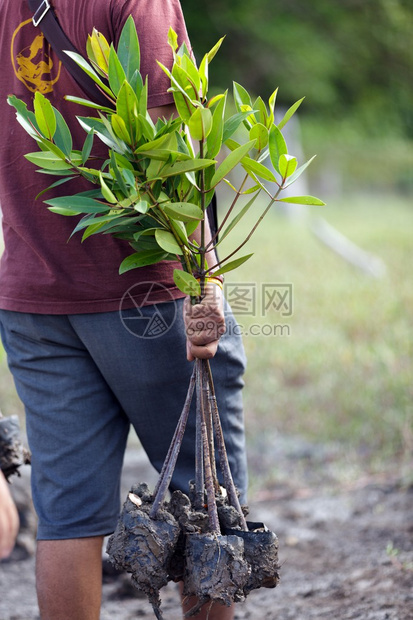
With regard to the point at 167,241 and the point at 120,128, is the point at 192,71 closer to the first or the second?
the point at 120,128

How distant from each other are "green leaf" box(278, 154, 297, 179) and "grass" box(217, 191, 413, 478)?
2.02 m

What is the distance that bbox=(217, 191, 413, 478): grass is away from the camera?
14.0ft

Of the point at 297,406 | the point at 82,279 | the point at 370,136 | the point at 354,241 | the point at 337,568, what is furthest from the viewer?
the point at 370,136

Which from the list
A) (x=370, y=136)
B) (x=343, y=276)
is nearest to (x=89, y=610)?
(x=343, y=276)

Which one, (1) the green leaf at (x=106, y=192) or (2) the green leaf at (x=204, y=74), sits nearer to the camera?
(1) the green leaf at (x=106, y=192)

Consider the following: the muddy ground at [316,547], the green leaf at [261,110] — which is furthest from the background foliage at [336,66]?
the green leaf at [261,110]

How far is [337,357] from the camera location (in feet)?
17.0

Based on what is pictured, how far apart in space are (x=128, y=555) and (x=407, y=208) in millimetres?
13896

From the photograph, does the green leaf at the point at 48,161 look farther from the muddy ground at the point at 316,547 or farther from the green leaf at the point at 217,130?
the muddy ground at the point at 316,547

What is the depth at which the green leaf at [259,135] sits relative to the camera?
177cm

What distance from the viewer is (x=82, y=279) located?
1914 mm

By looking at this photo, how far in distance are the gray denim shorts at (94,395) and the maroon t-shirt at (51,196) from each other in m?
0.05

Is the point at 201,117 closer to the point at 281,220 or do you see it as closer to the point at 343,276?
the point at 343,276

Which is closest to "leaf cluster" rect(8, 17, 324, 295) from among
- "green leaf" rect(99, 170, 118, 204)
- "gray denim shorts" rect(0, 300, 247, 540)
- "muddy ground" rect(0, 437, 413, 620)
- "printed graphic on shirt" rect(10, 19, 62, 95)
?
"green leaf" rect(99, 170, 118, 204)
